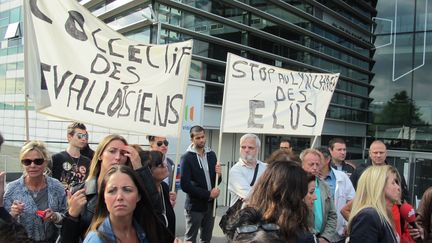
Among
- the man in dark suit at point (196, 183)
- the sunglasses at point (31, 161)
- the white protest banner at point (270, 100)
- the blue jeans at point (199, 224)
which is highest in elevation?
the white protest banner at point (270, 100)

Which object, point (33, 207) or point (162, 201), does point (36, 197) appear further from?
point (162, 201)

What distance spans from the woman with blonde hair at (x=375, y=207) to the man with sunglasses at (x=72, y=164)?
3.33 m

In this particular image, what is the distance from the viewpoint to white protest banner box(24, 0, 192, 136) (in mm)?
4258

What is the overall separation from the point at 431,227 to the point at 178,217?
16.7 ft

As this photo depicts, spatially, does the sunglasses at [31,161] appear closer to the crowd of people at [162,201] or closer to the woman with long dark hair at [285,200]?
the crowd of people at [162,201]

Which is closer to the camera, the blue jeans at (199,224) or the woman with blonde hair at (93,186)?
the woman with blonde hair at (93,186)

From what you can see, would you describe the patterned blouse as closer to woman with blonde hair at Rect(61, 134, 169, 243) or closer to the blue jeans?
woman with blonde hair at Rect(61, 134, 169, 243)

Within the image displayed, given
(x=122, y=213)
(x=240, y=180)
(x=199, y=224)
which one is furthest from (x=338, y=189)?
(x=122, y=213)

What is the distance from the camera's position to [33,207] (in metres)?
3.82

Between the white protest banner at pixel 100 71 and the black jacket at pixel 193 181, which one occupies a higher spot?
the white protest banner at pixel 100 71

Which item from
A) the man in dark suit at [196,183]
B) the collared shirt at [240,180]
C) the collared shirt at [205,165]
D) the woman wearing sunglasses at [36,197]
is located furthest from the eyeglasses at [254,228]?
the collared shirt at [205,165]

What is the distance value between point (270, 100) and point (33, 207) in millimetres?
3572

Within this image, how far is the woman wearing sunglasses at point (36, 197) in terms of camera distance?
3.76m

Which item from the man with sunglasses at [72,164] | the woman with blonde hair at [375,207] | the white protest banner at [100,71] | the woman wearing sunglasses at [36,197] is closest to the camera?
the woman with blonde hair at [375,207]
